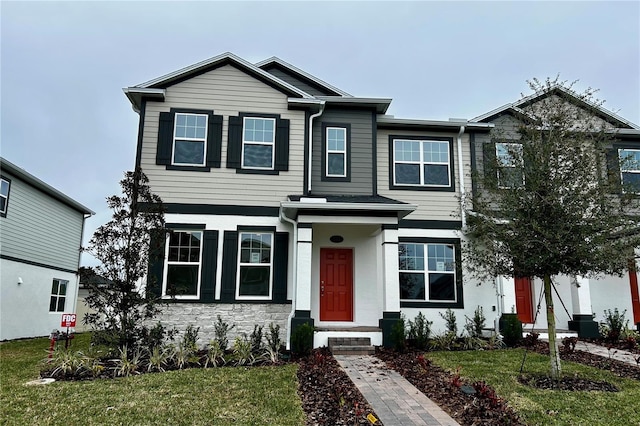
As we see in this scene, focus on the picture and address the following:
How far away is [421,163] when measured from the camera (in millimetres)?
12508

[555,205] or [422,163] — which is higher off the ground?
[422,163]

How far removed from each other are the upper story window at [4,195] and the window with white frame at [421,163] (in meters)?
12.7

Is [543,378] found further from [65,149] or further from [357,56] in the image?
[65,149]

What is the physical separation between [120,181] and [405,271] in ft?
Answer: 25.0

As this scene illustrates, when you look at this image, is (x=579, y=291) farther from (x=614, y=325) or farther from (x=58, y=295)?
(x=58, y=295)

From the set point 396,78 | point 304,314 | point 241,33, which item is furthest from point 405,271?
point 396,78

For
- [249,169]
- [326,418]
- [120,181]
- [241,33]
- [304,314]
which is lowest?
[326,418]

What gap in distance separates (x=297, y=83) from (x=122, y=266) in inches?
297

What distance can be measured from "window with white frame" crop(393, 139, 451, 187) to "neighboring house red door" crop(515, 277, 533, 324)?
3843 mm

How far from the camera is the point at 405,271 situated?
464 inches

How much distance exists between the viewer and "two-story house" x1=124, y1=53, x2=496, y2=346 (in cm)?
1030

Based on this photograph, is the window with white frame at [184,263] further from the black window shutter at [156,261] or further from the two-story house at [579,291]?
the two-story house at [579,291]

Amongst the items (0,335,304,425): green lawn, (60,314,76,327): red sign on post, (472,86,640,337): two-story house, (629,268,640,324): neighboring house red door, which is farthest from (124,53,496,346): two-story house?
(629,268,640,324): neighboring house red door

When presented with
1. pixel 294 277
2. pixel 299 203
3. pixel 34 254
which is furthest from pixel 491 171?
pixel 34 254
